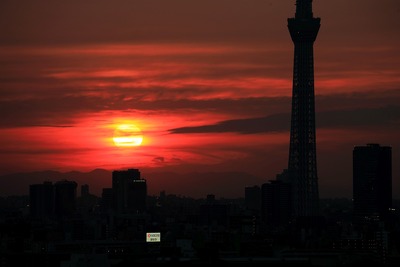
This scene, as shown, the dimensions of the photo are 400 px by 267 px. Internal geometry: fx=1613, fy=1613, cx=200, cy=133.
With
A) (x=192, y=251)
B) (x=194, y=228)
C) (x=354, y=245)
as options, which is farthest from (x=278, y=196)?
(x=192, y=251)

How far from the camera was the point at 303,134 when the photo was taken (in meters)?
198

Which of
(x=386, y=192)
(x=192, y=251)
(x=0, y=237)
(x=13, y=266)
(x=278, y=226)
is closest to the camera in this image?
(x=13, y=266)

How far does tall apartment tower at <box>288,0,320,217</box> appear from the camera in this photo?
196 metres

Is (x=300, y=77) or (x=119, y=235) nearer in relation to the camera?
(x=119, y=235)

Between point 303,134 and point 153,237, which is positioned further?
point 303,134

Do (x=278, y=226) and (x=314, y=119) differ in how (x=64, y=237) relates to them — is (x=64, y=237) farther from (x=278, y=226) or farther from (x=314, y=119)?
(x=314, y=119)

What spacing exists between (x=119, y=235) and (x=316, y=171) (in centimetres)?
5005

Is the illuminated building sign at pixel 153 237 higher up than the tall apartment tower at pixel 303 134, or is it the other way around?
the tall apartment tower at pixel 303 134

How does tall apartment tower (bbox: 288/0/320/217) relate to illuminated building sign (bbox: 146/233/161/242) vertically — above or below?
above

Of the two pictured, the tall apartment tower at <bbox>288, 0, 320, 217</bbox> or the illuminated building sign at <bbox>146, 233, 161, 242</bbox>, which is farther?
the tall apartment tower at <bbox>288, 0, 320, 217</bbox>

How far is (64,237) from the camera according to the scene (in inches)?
5925

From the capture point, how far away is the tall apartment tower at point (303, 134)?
196 metres

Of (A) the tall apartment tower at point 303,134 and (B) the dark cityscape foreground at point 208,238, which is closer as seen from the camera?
(B) the dark cityscape foreground at point 208,238

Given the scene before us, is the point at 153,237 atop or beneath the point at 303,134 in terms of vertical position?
beneath
